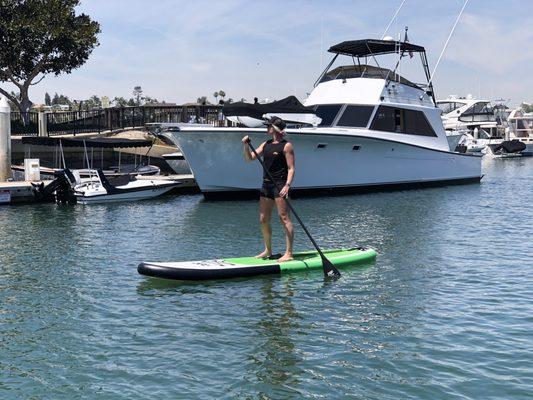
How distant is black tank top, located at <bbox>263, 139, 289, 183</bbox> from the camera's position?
29.9 feet

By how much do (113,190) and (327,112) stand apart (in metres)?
8.26

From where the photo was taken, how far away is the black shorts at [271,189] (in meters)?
9.18

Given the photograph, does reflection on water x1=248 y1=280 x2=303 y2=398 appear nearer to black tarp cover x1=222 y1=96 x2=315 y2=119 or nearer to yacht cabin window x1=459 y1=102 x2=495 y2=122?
black tarp cover x1=222 y1=96 x2=315 y2=119

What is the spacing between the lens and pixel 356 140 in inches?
849

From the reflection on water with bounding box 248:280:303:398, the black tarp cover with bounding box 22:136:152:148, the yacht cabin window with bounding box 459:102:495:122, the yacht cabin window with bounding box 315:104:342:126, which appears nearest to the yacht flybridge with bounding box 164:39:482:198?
the yacht cabin window with bounding box 315:104:342:126

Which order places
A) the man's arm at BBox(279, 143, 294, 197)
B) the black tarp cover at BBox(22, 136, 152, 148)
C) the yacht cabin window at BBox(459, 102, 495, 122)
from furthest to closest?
1. the yacht cabin window at BBox(459, 102, 495, 122)
2. the black tarp cover at BBox(22, 136, 152, 148)
3. the man's arm at BBox(279, 143, 294, 197)

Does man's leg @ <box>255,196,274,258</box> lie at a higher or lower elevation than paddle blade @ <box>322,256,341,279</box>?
higher

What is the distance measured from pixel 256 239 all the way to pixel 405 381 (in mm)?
7996

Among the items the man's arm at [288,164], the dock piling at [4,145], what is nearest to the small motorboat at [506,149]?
the dock piling at [4,145]

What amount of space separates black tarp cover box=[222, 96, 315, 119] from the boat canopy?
13.7ft

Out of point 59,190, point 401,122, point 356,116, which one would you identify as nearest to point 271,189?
point 59,190

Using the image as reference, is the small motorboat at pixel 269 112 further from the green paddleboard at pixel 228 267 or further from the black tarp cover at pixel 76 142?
the green paddleboard at pixel 228 267

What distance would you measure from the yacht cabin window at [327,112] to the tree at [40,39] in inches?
697

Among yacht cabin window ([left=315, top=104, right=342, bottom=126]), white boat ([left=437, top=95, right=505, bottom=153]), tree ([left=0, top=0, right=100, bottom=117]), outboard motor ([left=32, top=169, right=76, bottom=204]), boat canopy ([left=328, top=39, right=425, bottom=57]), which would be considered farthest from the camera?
white boat ([left=437, top=95, right=505, bottom=153])
